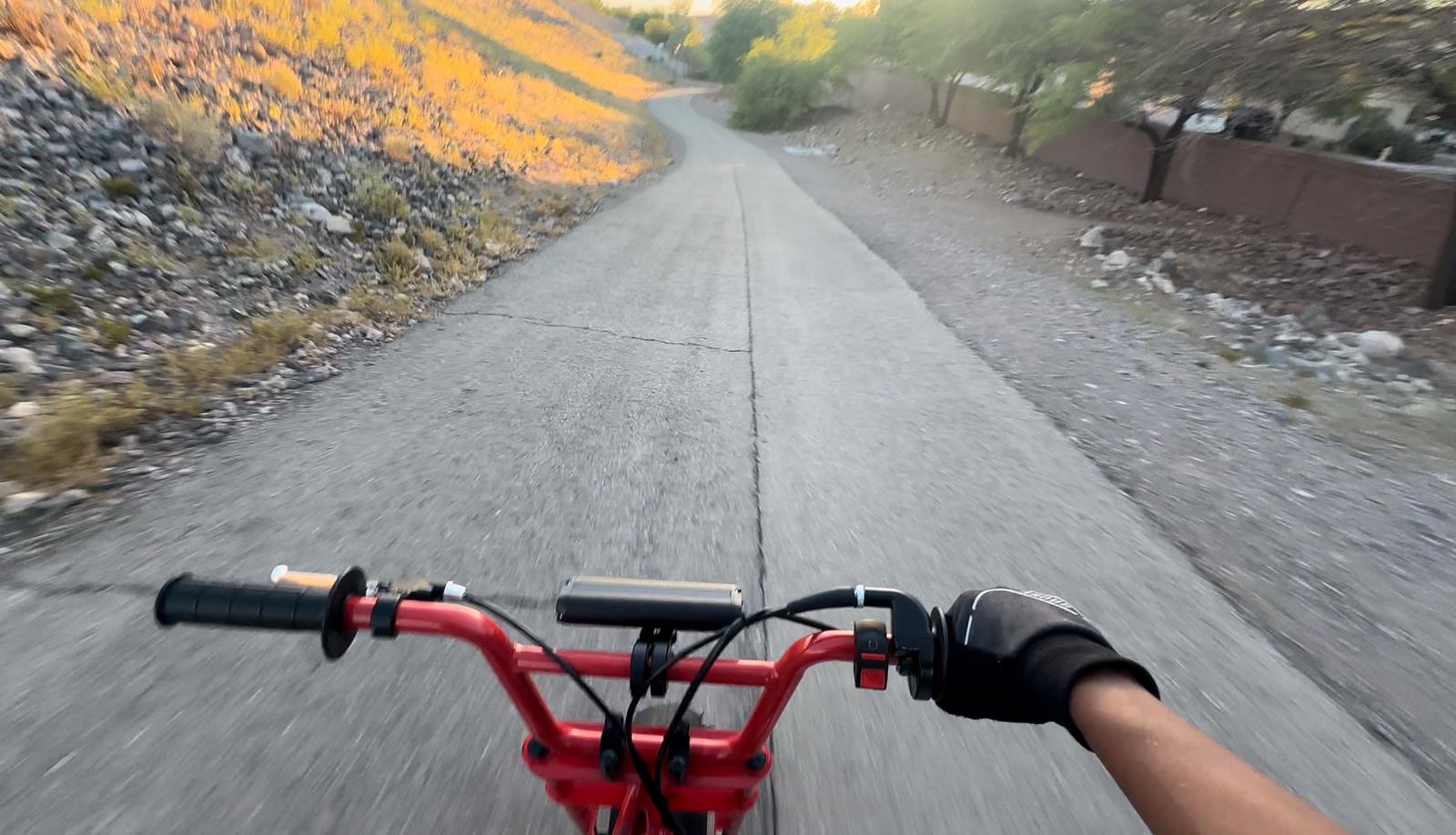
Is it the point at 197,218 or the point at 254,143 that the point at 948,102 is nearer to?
the point at 254,143

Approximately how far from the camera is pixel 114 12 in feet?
28.8

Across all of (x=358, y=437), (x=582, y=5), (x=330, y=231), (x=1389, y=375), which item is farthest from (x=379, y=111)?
(x=582, y=5)

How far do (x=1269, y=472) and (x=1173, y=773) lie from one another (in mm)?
4402

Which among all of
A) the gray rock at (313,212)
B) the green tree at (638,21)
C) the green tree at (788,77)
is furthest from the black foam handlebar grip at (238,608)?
the green tree at (638,21)

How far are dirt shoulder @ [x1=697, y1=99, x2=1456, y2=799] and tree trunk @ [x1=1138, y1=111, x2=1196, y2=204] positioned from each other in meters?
7.27

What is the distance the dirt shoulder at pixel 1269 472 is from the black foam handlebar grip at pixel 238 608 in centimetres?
335

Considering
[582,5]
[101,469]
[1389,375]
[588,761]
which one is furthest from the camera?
[582,5]

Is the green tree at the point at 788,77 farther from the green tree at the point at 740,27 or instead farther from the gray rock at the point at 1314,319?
the gray rock at the point at 1314,319

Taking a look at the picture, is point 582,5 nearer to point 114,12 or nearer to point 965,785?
point 114,12

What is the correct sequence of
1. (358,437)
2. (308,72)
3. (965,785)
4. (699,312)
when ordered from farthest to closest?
(308,72) < (699,312) < (358,437) < (965,785)

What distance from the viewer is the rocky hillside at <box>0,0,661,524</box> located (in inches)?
163

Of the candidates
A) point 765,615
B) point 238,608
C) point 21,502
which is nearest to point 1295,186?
point 765,615

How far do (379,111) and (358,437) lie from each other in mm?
9238

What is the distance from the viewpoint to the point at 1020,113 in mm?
22375
